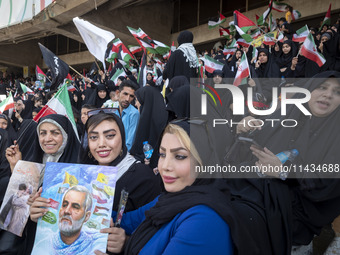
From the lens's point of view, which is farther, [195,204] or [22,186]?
[22,186]

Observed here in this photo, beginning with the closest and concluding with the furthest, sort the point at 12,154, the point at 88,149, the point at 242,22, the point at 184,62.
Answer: the point at 88,149, the point at 12,154, the point at 184,62, the point at 242,22

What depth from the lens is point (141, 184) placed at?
70.8 inches

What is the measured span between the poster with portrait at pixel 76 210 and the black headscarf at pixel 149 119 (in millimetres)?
1844

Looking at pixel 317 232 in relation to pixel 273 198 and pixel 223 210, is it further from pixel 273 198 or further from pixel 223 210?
pixel 223 210

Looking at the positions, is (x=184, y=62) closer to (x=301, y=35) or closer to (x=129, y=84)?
(x=129, y=84)

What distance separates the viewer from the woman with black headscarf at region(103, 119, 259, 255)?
1085mm

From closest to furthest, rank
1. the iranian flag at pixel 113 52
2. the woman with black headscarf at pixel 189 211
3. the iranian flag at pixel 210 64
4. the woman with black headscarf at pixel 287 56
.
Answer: the woman with black headscarf at pixel 189 211
the woman with black headscarf at pixel 287 56
the iranian flag at pixel 210 64
the iranian flag at pixel 113 52

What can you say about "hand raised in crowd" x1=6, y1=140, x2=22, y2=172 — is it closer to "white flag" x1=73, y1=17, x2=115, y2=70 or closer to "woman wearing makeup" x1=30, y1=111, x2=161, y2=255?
"woman wearing makeup" x1=30, y1=111, x2=161, y2=255

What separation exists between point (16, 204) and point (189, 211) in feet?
3.82

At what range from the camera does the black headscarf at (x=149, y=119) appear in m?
3.44

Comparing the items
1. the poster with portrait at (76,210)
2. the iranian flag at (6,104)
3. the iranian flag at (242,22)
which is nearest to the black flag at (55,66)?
the iranian flag at (6,104)

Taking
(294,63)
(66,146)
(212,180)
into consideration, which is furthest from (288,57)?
(212,180)

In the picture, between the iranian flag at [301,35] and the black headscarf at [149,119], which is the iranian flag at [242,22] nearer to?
the iranian flag at [301,35]

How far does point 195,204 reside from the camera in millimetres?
1130
